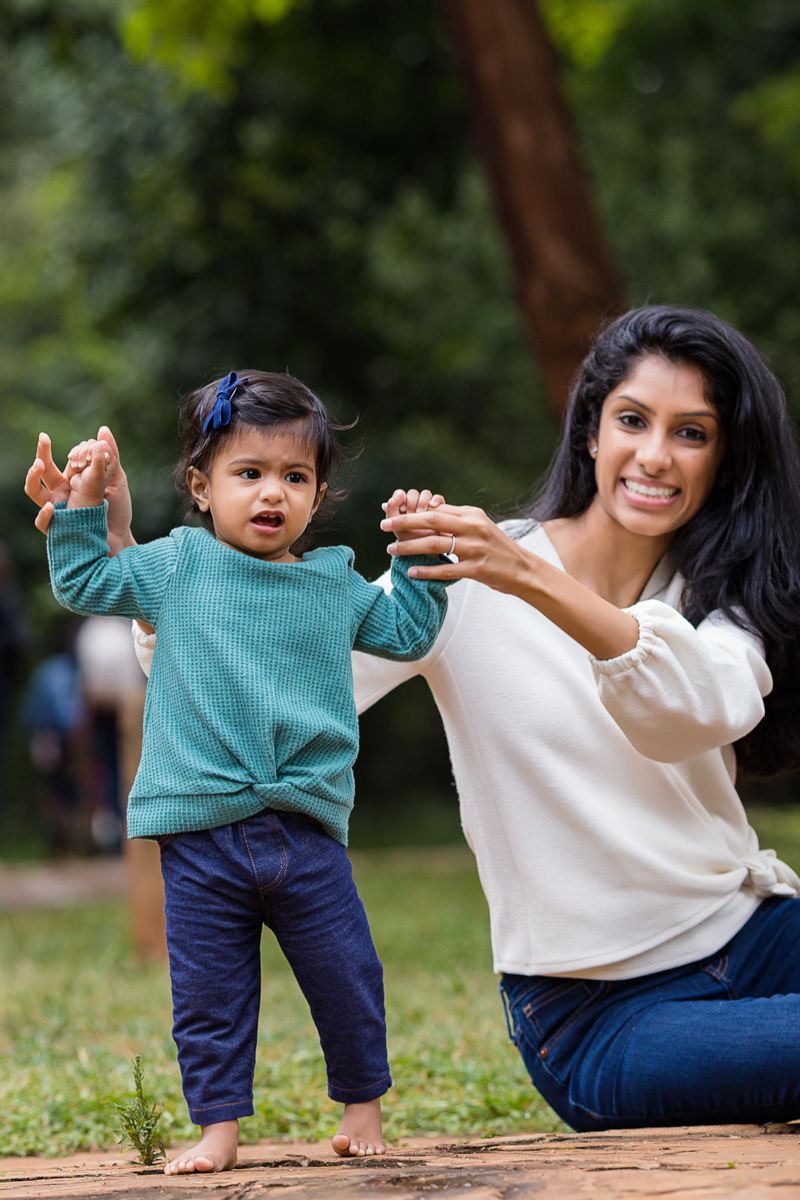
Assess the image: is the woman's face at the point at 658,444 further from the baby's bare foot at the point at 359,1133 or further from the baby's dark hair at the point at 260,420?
the baby's bare foot at the point at 359,1133

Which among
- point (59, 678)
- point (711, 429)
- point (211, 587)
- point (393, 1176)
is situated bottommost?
point (393, 1176)

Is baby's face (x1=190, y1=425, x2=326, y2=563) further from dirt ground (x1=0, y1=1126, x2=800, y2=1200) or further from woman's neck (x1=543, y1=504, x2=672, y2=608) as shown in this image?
dirt ground (x1=0, y1=1126, x2=800, y2=1200)

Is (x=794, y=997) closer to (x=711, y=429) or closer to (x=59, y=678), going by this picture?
(x=711, y=429)

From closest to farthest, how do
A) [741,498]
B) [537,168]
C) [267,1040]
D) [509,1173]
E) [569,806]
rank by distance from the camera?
[509,1173] → [569,806] → [741,498] → [267,1040] → [537,168]

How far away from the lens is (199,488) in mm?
2168

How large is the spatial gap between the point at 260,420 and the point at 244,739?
0.51 m

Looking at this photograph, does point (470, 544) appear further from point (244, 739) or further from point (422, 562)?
point (244, 739)

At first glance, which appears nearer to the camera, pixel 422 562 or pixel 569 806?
pixel 422 562

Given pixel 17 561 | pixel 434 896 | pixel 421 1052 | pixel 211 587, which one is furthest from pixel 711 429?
pixel 17 561

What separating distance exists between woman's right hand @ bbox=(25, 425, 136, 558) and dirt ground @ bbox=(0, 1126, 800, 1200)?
978mm

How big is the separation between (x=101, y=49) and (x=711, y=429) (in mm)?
8032

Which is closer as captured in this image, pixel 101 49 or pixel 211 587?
pixel 211 587

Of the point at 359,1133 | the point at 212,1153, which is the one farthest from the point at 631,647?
the point at 212,1153

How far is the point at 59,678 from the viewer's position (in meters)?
9.48
